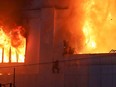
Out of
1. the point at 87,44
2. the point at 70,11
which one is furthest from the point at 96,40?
the point at 70,11

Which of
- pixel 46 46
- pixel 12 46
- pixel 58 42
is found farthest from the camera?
pixel 12 46

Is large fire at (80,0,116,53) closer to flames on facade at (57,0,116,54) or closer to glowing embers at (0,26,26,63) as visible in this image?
flames on facade at (57,0,116,54)

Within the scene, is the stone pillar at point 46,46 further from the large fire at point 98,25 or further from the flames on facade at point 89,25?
the large fire at point 98,25

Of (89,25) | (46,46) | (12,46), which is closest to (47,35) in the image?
(46,46)

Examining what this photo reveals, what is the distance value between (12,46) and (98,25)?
439 centimetres

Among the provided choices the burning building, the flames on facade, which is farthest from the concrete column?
the flames on facade

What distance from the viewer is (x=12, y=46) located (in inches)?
737

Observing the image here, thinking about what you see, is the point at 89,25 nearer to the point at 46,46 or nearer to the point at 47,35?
the point at 47,35

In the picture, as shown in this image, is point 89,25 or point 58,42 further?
point 89,25

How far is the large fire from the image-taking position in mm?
17391

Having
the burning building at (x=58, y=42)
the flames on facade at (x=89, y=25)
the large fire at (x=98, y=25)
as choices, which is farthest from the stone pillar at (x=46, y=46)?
the large fire at (x=98, y=25)

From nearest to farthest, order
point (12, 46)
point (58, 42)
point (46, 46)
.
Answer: point (58, 42)
point (46, 46)
point (12, 46)

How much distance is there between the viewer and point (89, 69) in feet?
53.2

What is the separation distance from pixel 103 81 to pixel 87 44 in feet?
7.34
